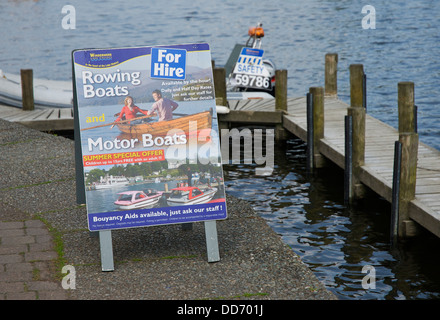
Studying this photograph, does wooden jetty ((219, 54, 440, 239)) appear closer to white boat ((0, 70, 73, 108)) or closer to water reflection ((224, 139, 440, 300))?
water reflection ((224, 139, 440, 300))

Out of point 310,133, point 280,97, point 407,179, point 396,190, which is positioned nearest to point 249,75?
point 280,97

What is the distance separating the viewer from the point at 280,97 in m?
13.5

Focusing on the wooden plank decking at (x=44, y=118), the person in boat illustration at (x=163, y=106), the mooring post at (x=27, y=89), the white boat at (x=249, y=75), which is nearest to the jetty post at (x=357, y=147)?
the person in boat illustration at (x=163, y=106)

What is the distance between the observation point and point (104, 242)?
5617mm

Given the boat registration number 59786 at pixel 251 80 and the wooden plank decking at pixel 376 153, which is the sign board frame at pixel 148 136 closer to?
the wooden plank decking at pixel 376 153

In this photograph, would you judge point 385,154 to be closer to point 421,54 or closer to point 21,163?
point 21,163

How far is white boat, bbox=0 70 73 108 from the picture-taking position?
15.4m

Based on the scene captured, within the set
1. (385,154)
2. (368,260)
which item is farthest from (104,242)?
(385,154)

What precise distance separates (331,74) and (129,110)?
9.47 m

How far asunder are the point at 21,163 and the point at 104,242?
4.27m

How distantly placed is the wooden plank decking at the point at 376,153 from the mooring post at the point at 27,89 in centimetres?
427

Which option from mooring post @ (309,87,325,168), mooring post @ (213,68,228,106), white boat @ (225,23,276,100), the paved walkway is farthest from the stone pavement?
white boat @ (225,23,276,100)

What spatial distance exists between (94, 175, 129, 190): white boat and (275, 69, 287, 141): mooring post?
8052 millimetres

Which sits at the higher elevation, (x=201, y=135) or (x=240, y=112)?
(x=201, y=135)
